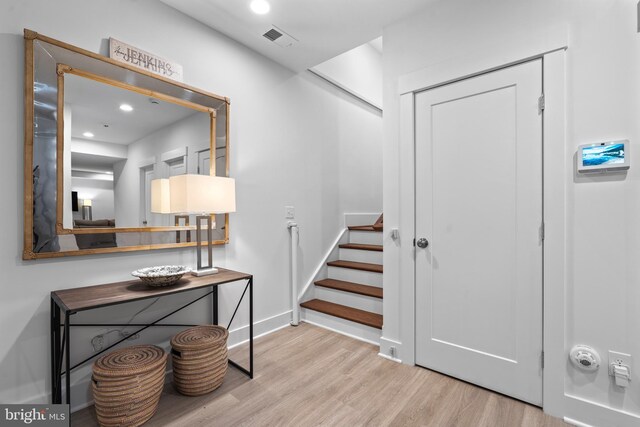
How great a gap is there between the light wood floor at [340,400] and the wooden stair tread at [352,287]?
591mm

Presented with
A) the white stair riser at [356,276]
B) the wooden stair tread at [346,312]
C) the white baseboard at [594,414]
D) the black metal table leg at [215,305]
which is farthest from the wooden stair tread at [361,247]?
the white baseboard at [594,414]

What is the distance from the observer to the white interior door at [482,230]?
1828mm

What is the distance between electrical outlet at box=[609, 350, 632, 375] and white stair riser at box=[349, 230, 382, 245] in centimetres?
218

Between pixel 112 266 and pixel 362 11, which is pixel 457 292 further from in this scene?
pixel 112 266

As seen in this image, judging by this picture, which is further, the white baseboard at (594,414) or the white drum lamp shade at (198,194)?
the white drum lamp shade at (198,194)

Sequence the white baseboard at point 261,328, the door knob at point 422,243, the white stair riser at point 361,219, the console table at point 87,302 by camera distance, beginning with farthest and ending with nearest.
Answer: the white stair riser at point 361,219 → the white baseboard at point 261,328 → the door knob at point 422,243 → the console table at point 87,302

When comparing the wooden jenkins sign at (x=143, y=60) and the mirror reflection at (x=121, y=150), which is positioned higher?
the wooden jenkins sign at (x=143, y=60)

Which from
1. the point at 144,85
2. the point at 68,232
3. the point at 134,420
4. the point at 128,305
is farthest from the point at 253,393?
the point at 144,85

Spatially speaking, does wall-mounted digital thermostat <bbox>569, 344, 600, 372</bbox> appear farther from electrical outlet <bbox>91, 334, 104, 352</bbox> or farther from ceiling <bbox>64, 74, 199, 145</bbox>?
ceiling <bbox>64, 74, 199, 145</bbox>

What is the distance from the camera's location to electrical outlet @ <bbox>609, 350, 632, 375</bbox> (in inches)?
61.1

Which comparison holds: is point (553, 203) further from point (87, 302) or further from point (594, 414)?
point (87, 302)

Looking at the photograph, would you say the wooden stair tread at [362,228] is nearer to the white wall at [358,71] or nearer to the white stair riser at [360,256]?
the white stair riser at [360,256]

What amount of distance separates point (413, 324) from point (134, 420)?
185 centimetres

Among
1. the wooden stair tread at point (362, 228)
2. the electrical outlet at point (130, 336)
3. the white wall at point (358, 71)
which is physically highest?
the white wall at point (358, 71)
